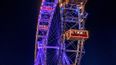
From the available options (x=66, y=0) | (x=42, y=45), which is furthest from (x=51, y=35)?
(x=66, y=0)

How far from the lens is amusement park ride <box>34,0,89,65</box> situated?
25516mm

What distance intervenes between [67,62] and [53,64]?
1.93 metres

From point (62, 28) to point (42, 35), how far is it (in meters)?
6.08

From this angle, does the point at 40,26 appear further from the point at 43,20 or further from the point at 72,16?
the point at 72,16

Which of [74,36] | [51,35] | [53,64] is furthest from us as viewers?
[51,35]

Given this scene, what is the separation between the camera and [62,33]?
84.7ft

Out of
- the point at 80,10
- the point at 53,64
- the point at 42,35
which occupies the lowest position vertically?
the point at 53,64

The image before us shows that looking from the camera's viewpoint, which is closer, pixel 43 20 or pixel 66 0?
pixel 66 0

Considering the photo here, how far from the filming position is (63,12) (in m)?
26.9

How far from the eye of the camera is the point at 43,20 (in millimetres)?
31734

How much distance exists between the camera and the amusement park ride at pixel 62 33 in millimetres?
25516

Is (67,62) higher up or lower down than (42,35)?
lower down

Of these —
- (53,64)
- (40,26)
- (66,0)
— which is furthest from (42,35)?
(66,0)

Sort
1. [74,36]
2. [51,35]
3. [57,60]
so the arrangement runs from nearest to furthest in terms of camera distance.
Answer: [74,36], [57,60], [51,35]
